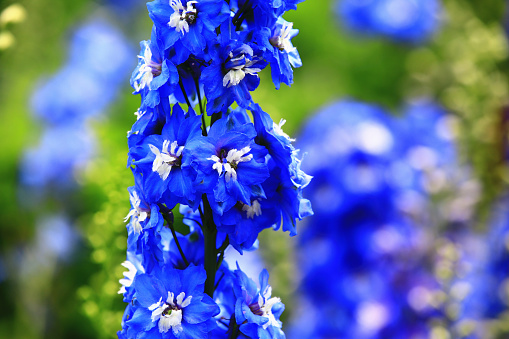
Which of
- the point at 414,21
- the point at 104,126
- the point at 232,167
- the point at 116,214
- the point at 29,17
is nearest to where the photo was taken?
the point at 232,167

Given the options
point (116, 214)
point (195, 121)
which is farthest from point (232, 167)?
point (116, 214)

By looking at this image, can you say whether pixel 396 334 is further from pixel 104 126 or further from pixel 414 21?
pixel 414 21

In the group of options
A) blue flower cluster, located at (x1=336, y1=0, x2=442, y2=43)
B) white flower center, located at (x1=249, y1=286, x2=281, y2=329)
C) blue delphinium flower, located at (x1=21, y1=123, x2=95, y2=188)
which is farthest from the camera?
blue flower cluster, located at (x1=336, y1=0, x2=442, y2=43)

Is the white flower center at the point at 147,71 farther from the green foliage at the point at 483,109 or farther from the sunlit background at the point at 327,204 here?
the green foliage at the point at 483,109

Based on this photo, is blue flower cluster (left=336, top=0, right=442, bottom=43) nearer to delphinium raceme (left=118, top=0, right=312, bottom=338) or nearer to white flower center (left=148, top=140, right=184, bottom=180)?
delphinium raceme (left=118, top=0, right=312, bottom=338)

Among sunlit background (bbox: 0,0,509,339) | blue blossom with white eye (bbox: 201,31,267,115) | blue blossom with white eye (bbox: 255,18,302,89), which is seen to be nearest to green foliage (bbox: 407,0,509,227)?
sunlit background (bbox: 0,0,509,339)

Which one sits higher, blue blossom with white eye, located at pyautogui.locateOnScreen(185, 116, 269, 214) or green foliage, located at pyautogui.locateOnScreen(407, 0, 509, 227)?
green foliage, located at pyautogui.locateOnScreen(407, 0, 509, 227)

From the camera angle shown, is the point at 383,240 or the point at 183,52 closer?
the point at 183,52

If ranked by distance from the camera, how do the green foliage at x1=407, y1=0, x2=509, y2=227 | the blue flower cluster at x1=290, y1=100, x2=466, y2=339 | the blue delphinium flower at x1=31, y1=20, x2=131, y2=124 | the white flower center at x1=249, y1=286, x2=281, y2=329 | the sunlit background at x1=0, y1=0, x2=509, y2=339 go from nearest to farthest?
the white flower center at x1=249, y1=286, x2=281, y2=329 < the sunlit background at x1=0, y1=0, x2=509, y2=339 < the green foliage at x1=407, y1=0, x2=509, y2=227 < the blue flower cluster at x1=290, y1=100, x2=466, y2=339 < the blue delphinium flower at x1=31, y1=20, x2=131, y2=124
